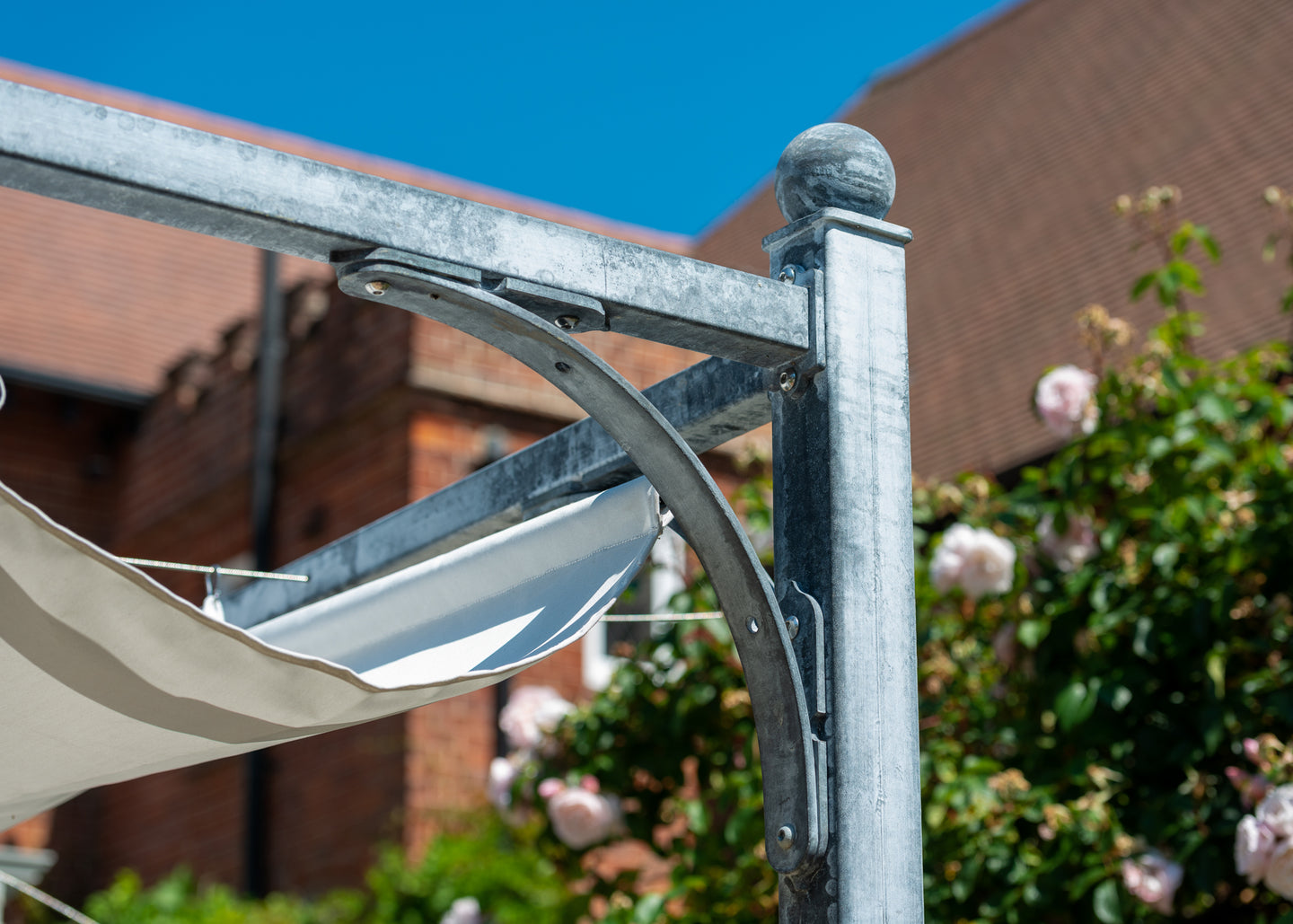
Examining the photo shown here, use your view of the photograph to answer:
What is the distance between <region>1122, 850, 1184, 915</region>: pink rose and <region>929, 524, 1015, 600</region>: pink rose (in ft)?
3.29

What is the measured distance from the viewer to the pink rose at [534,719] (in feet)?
17.7

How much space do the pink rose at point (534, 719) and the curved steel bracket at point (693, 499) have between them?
357 centimetres

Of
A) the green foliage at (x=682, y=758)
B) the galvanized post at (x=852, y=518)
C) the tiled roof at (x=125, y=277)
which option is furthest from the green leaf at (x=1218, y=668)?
the tiled roof at (x=125, y=277)

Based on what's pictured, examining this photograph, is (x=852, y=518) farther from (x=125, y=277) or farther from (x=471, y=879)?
(x=125, y=277)

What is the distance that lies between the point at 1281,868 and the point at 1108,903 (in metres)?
0.53

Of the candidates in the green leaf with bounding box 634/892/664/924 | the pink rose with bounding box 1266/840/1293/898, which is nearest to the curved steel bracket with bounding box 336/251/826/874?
the pink rose with bounding box 1266/840/1293/898

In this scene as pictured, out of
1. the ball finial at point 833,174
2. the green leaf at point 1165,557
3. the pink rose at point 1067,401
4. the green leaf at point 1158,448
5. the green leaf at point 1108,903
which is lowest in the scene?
the green leaf at point 1108,903

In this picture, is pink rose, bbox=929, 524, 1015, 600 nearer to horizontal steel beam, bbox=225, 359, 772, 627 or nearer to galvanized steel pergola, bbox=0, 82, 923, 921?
horizontal steel beam, bbox=225, 359, 772, 627

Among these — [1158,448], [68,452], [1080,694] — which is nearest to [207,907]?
[68,452]

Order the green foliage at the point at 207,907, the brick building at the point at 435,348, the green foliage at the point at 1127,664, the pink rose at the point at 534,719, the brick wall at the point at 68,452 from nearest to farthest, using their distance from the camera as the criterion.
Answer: the green foliage at the point at 1127,664 → the pink rose at the point at 534,719 → the green foliage at the point at 207,907 → the brick building at the point at 435,348 → the brick wall at the point at 68,452

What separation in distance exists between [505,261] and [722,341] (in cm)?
28

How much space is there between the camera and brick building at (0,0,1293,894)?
33.4 ft

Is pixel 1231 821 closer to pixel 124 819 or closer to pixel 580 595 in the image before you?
pixel 580 595

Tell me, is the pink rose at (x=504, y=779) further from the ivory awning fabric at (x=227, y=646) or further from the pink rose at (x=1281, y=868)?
the ivory awning fabric at (x=227, y=646)
